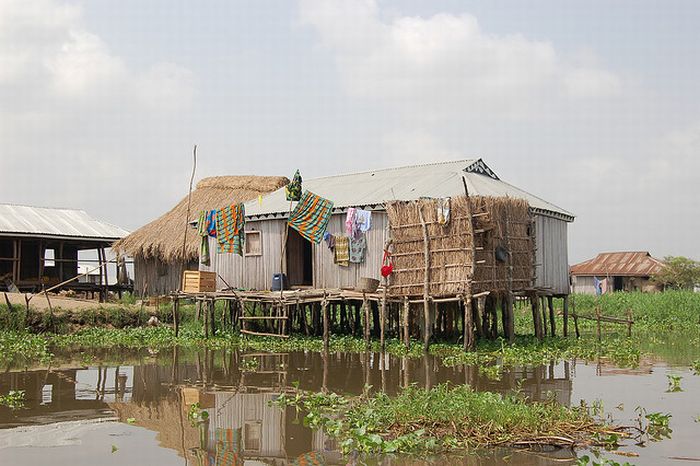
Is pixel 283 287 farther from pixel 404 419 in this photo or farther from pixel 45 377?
pixel 404 419

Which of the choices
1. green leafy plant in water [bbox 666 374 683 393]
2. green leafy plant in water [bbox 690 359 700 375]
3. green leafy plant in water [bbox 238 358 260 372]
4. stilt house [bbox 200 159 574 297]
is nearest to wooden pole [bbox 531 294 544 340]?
stilt house [bbox 200 159 574 297]

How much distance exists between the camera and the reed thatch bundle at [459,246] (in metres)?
19.2

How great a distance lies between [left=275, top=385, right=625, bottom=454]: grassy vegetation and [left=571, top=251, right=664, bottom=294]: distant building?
37.2m

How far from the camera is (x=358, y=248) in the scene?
21672mm

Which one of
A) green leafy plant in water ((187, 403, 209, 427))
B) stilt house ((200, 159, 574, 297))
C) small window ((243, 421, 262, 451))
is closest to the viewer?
small window ((243, 421, 262, 451))

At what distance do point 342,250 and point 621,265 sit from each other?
29787mm

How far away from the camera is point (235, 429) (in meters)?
10.7

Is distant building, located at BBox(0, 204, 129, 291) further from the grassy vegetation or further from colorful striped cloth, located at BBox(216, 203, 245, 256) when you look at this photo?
the grassy vegetation

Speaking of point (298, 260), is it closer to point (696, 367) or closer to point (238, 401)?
point (238, 401)

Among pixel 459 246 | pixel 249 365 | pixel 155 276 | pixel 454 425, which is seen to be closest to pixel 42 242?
pixel 155 276

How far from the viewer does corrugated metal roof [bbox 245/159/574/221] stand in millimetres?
21578

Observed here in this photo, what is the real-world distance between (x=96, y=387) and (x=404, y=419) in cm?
738

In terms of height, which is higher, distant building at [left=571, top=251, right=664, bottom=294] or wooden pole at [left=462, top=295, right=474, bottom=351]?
distant building at [left=571, top=251, right=664, bottom=294]

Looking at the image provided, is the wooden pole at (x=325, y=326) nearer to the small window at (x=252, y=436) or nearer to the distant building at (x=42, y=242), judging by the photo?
the small window at (x=252, y=436)
